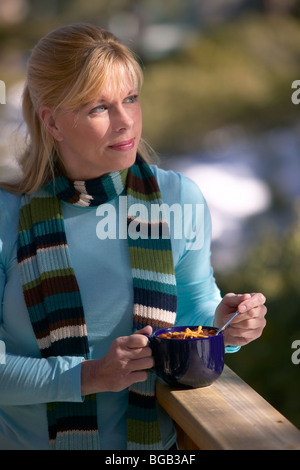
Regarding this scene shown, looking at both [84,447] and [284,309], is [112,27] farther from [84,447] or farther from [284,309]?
[84,447]

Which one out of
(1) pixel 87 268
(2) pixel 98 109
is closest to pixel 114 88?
(2) pixel 98 109

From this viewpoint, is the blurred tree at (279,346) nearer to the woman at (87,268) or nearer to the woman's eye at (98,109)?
the woman at (87,268)

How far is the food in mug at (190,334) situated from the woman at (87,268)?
55 mm

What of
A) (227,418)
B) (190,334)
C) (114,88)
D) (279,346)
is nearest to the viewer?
(227,418)

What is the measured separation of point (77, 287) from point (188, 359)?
0.25 metres

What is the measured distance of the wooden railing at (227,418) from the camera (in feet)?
3.02

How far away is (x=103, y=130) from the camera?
1.21 m

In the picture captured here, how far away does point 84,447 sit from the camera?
3.92ft

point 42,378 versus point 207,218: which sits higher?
point 207,218

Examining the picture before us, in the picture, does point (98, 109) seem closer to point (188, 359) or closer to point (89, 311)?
point (89, 311)

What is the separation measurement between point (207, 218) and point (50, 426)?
47 centimetres

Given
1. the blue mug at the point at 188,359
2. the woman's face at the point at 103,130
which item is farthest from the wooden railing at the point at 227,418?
the woman's face at the point at 103,130

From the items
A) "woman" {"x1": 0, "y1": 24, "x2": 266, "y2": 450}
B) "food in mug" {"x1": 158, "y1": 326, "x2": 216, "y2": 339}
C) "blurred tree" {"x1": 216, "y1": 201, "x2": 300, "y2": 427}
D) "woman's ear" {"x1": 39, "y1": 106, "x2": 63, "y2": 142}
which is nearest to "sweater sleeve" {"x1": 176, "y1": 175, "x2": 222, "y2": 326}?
"woman" {"x1": 0, "y1": 24, "x2": 266, "y2": 450}

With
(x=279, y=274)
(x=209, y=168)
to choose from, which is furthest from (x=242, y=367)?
(x=209, y=168)
